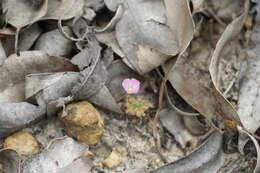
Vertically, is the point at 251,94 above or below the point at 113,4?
below

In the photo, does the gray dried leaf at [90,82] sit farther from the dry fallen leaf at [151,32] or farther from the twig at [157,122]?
the twig at [157,122]

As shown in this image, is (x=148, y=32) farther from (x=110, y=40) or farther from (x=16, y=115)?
(x=16, y=115)

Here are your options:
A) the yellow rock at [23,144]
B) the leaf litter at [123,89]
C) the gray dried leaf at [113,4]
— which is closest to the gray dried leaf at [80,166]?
the leaf litter at [123,89]

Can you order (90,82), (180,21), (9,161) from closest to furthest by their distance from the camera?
(9,161), (90,82), (180,21)

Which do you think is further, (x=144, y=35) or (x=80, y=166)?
(x=144, y=35)

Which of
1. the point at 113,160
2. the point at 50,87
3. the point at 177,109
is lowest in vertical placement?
the point at 113,160

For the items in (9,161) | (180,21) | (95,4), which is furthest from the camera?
(95,4)

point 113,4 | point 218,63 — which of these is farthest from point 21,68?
point 218,63
